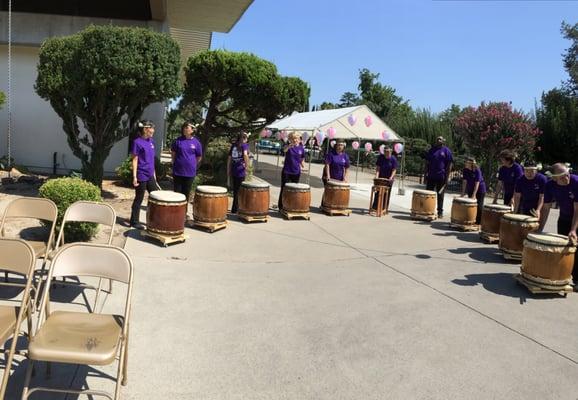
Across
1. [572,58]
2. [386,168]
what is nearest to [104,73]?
[386,168]

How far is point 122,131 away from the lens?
10.7 metres

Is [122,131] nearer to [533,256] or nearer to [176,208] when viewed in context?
[176,208]

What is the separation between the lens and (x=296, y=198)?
10281 mm

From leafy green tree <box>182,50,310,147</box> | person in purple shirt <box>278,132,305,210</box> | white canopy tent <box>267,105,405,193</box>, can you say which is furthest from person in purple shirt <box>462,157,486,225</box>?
white canopy tent <box>267,105,405,193</box>

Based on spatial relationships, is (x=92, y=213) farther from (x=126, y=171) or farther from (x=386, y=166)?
(x=386, y=166)

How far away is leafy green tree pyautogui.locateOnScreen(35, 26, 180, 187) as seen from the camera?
9023 mm

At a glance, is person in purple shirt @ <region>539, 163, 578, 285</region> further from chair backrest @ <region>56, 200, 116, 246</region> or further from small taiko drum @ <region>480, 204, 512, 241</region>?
chair backrest @ <region>56, 200, 116, 246</region>

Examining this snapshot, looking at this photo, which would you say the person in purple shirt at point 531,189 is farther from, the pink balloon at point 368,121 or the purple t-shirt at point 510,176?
the pink balloon at point 368,121

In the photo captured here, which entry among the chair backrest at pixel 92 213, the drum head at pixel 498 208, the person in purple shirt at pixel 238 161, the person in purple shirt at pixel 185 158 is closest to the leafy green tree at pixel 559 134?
the drum head at pixel 498 208

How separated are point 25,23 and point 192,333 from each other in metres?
12.2

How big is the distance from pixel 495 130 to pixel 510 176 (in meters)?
10.2

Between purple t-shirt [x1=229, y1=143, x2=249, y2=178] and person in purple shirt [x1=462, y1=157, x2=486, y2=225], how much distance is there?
485 cm

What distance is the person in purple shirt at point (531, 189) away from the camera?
7.84 meters

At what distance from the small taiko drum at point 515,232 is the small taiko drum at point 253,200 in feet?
14.2
